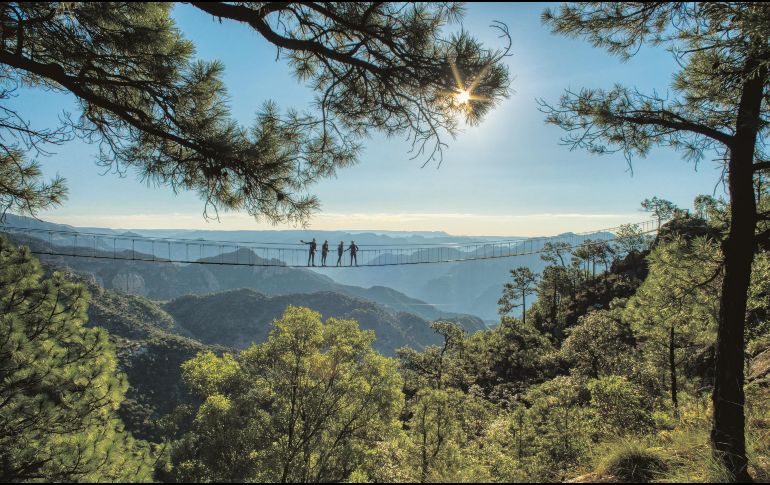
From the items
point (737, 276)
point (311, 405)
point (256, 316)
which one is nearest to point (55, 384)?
point (737, 276)

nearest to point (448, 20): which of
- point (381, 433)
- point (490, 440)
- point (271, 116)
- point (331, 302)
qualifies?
point (271, 116)

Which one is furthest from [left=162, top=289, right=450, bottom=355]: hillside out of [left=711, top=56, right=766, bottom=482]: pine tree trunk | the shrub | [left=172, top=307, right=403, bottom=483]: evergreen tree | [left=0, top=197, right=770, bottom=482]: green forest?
[left=711, top=56, right=766, bottom=482]: pine tree trunk

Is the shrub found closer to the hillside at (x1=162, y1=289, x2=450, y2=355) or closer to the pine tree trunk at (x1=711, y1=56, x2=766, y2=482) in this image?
the pine tree trunk at (x1=711, y1=56, x2=766, y2=482)

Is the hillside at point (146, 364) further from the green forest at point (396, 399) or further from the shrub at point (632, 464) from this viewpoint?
the shrub at point (632, 464)

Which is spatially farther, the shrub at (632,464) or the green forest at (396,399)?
the green forest at (396,399)

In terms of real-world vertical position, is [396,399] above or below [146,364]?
above

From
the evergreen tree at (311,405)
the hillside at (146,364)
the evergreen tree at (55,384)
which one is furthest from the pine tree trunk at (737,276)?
the hillside at (146,364)

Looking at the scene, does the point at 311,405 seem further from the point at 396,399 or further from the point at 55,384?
the point at 55,384
